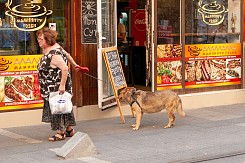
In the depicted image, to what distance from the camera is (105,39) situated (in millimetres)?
12078

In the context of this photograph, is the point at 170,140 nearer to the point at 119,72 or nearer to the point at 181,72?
the point at 119,72

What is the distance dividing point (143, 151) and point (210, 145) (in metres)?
1.17

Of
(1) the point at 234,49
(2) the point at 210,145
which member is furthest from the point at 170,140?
(1) the point at 234,49

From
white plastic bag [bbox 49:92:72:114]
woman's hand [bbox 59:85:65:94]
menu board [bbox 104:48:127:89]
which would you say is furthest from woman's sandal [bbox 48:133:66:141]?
menu board [bbox 104:48:127:89]

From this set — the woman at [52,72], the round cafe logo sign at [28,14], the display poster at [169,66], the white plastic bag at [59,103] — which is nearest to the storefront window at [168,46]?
the display poster at [169,66]

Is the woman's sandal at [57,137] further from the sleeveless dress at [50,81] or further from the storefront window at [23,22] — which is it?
the storefront window at [23,22]

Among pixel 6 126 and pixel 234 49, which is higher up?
pixel 234 49

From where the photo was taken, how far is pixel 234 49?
14.5m

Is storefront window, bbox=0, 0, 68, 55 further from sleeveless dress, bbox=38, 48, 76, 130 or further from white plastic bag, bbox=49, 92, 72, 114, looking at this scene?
white plastic bag, bbox=49, 92, 72, 114

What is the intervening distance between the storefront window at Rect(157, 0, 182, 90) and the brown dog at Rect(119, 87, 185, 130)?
202 cm

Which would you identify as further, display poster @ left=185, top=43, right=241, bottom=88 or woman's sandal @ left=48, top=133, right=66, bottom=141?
display poster @ left=185, top=43, right=241, bottom=88

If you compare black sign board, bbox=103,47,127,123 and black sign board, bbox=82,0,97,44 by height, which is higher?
black sign board, bbox=82,0,97,44

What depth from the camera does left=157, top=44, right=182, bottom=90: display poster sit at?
13.4 m

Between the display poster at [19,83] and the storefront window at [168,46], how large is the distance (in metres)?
3.07
